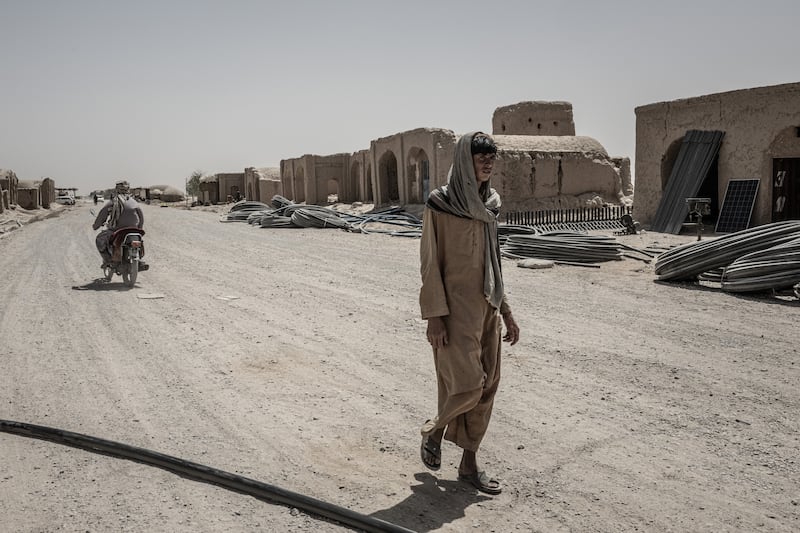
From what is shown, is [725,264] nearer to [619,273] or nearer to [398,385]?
[619,273]

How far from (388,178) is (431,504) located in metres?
26.1

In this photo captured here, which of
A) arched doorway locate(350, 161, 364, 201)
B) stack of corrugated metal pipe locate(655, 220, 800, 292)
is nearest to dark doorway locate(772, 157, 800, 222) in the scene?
stack of corrugated metal pipe locate(655, 220, 800, 292)

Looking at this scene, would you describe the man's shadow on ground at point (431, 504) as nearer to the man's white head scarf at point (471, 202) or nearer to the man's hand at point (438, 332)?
the man's hand at point (438, 332)

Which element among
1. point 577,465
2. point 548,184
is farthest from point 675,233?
point 577,465

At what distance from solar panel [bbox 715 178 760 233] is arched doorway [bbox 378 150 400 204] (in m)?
13.4

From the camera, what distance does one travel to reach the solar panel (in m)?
A: 15.7

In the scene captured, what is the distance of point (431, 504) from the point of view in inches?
123

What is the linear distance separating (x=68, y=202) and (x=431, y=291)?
66.8 metres

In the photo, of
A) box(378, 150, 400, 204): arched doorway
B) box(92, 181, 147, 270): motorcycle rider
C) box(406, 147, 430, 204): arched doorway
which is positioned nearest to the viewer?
box(92, 181, 147, 270): motorcycle rider

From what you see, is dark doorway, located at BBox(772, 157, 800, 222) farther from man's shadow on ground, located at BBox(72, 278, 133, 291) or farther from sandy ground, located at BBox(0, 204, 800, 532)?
man's shadow on ground, located at BBox(72, 278, 133, 291)

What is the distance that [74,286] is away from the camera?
9.72 m

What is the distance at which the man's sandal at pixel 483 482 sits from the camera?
10.6ft

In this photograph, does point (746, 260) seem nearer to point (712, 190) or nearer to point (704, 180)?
point (704, 180)

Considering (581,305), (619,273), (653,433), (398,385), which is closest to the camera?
(653,433)
